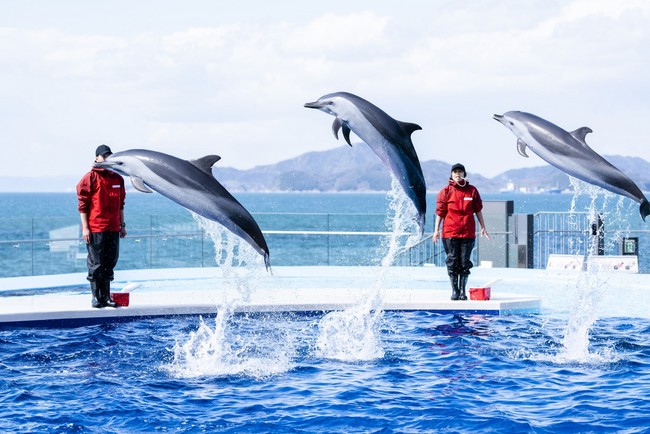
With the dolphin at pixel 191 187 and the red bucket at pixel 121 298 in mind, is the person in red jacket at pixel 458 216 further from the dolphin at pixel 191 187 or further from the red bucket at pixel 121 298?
the dolphin at pixel 191 187

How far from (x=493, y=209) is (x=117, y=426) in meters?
12.4

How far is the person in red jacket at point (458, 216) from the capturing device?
33.6ft

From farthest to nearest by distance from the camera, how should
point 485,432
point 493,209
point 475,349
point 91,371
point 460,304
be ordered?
point 493,209, point 460,304, point 475,349, point 91,371, point 485,432

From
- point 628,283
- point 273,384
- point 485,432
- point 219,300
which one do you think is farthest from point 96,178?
point 628,283

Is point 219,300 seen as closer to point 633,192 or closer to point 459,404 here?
point 459,404

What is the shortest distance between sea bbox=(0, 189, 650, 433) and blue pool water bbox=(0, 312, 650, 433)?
0.05 ft

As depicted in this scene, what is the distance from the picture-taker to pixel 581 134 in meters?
6.72

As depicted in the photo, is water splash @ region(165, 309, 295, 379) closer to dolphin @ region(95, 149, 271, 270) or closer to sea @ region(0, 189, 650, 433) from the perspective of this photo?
sea @ region(0, 189, 650, 433)

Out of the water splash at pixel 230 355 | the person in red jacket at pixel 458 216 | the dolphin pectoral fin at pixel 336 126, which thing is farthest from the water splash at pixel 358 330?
the person in red jacket at pixel 458 216

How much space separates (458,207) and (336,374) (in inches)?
137

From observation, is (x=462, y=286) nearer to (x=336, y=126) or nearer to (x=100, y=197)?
(x=100, y=197)

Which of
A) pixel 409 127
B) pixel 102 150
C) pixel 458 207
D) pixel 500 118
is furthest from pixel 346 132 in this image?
pixel 458 207

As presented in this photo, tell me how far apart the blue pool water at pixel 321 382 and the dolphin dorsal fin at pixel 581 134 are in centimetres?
190

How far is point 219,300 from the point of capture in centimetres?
1100
